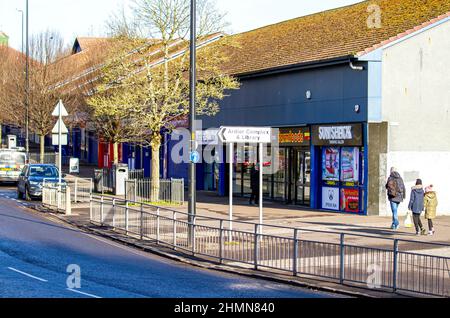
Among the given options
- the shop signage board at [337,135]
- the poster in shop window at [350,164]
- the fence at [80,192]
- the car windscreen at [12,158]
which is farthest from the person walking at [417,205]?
the car windscreen at [12,158]

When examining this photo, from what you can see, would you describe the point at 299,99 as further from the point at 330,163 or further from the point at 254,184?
the point at 254,184

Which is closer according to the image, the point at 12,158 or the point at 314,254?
the point at 314,254

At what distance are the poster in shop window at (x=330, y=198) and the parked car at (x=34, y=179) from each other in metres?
12.4

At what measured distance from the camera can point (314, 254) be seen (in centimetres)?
1445

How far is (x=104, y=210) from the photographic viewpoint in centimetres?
2286

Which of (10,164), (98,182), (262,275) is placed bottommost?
(262,275)

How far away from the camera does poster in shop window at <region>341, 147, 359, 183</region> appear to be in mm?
27406

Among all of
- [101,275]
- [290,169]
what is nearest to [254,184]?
[290,169]

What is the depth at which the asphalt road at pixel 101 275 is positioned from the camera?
1208 centimetres

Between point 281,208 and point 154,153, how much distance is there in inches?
240

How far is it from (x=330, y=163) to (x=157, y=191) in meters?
7.41

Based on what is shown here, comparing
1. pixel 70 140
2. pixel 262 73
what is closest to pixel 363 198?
pixel 262 73

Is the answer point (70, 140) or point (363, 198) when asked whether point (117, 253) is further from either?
point (70, 140)

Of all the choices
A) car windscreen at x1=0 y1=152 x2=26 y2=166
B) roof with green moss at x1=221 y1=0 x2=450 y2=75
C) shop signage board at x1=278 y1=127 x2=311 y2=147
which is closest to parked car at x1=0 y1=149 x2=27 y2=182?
car windscreen at x1=0 y1=152 x2=26 y2=166
